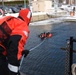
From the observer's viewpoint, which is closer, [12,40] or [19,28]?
[12,40]

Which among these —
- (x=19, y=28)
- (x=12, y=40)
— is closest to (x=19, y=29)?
(x=19, y=28)

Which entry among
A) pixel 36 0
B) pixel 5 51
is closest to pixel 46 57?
pixel 5 51

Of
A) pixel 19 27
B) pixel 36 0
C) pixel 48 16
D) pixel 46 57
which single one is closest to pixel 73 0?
pixel 36 0

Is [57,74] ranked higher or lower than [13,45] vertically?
lower

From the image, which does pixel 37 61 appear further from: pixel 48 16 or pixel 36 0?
pixel 36 0

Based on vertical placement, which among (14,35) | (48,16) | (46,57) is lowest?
(48,16)

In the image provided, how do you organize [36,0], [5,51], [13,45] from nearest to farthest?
[13,45] < [5,51] < [36,0]

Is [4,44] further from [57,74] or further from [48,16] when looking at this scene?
[48,16]

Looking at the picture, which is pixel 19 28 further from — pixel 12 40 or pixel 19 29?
pixel 12 40

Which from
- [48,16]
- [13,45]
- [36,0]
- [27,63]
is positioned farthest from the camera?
[36,0]

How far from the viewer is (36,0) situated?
40.4 meters

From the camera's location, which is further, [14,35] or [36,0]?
[36,0]

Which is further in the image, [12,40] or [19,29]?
[19,29]

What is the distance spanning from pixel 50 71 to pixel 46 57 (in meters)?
1.97
